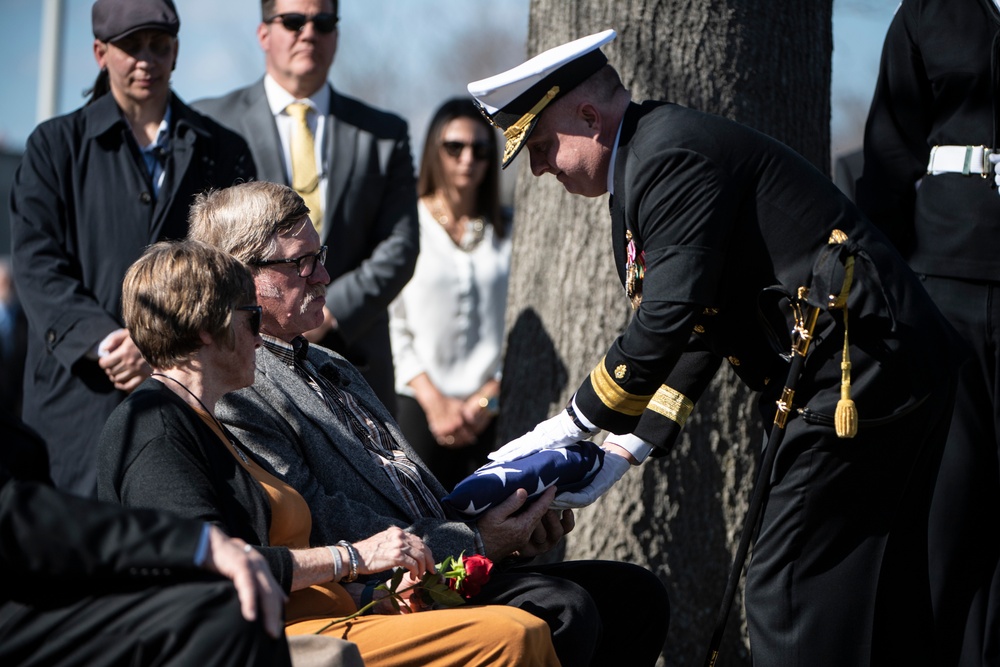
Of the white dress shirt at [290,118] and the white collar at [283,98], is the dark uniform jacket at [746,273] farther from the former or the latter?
the white collar at [283,98]

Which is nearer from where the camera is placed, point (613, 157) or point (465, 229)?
point (613, 157)

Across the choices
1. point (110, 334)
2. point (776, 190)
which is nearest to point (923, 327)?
point (776, 190)

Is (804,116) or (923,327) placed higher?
(804,116)

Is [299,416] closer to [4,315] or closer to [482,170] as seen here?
[482,170]

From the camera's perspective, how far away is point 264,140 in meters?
5.37

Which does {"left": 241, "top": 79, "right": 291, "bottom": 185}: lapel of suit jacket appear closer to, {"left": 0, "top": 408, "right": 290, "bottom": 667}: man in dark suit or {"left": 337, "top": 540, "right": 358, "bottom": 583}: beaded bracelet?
{"left": 337, "top": 540, "right": 358, "bottom": 583}: beaded bracelet

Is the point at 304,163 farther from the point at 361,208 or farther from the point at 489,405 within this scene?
the point at 489,405

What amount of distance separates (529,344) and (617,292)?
18.3 inches

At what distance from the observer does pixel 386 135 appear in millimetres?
5574

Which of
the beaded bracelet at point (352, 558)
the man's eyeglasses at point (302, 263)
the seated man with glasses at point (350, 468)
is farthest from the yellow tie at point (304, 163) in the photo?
the beaded bracelet at point (352, 558)

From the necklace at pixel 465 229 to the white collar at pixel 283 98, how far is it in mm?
974

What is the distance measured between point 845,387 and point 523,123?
1.06 meters

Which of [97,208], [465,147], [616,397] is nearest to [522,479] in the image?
[616,397]

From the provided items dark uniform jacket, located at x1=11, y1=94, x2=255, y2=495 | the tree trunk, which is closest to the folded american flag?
the tree trunk
